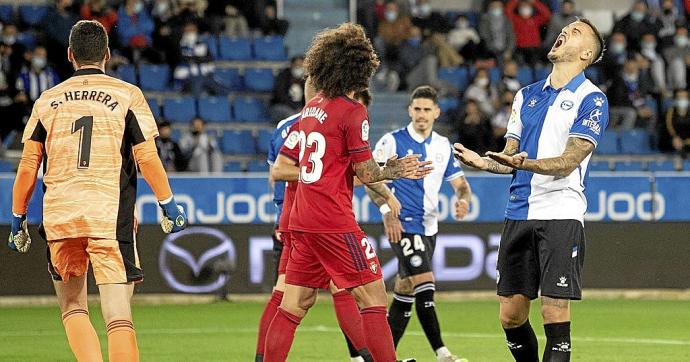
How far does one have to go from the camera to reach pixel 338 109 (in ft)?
24.5

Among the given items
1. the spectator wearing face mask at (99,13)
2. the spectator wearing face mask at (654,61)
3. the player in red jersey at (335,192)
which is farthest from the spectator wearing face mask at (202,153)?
the player in red jersey at (335,192)

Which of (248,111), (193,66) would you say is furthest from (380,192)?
(193,66)

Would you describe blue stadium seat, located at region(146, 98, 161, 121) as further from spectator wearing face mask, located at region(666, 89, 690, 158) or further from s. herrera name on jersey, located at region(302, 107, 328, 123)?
s. herrera name on jersey, located at region(302, 107, 328, 123)

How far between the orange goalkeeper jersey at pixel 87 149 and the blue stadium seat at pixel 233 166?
1181 centimetres

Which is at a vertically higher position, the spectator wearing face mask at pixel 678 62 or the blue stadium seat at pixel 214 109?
the spectator wearing face mask at pixel 678 62

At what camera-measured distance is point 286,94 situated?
20094mm

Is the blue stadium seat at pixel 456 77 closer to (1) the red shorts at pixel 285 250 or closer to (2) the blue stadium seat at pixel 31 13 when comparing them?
(2) the blue stadium seat at pixel 31 13

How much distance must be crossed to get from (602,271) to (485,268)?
1.55 metres

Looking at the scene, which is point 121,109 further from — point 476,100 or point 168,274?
point 476,100

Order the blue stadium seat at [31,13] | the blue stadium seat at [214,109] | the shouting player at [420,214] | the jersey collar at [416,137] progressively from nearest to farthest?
1. the shouting player at [420,214]
2. the jersey collar at [416,137]
3. the blue stadium seat at [214,109]
4. the blue stadium seat at [31,13]

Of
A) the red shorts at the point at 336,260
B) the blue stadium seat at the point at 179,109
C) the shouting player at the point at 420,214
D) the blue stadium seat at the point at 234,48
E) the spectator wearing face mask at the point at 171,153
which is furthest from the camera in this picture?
the blue stadium seat at the point at 234,48

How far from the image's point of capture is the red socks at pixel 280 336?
7.55 meters

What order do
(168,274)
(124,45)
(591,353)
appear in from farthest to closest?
(124,45), (168,274), (591,353)

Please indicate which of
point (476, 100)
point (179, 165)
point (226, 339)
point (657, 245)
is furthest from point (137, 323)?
point (476, 100)
